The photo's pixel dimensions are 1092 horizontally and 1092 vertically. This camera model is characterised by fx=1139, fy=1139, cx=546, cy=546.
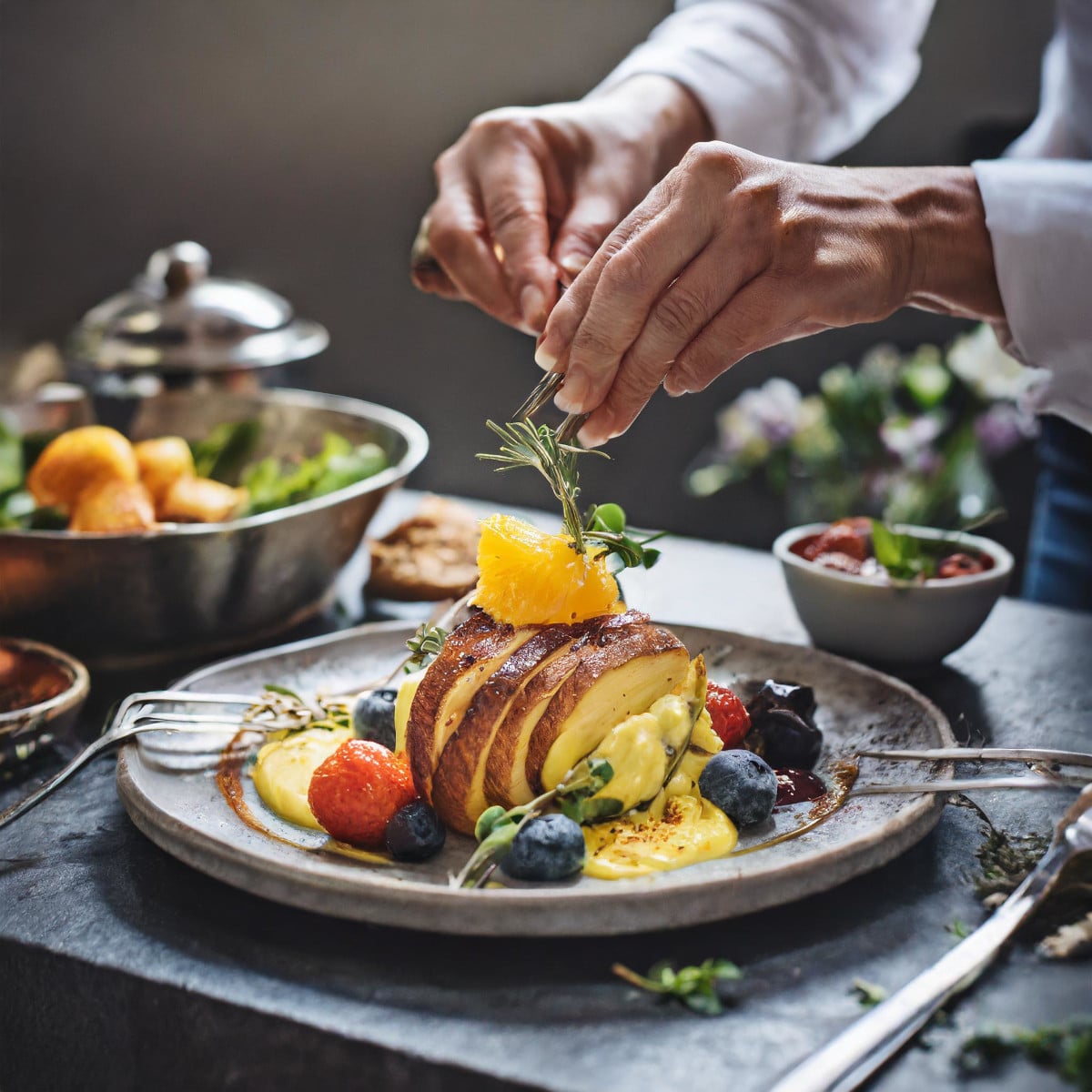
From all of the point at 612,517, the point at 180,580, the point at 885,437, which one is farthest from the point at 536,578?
the point at 885,437

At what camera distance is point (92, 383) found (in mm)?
2482

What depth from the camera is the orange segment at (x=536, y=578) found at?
1.22 m

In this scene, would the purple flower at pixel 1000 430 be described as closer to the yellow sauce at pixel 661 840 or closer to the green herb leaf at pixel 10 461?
the yellow sauce at pixel 661 840

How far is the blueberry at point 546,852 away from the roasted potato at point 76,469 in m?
1.10

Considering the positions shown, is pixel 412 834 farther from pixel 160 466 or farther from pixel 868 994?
pixel 160 466

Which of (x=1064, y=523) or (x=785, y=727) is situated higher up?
(x=785, y=727)

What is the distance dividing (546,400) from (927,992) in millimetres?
703

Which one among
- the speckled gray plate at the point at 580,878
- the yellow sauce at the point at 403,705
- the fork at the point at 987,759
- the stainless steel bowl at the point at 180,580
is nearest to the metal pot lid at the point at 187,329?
the stainless steel bowl at the point at 180,580

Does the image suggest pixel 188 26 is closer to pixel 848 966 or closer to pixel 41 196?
pixel 41 196

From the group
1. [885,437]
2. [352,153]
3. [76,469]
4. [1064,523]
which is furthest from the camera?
[352,153]

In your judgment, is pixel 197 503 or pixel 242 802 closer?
pixel 242 802

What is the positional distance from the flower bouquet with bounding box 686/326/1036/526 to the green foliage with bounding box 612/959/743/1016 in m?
1.98

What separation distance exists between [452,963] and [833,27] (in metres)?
1.81

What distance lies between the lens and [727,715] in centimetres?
129
